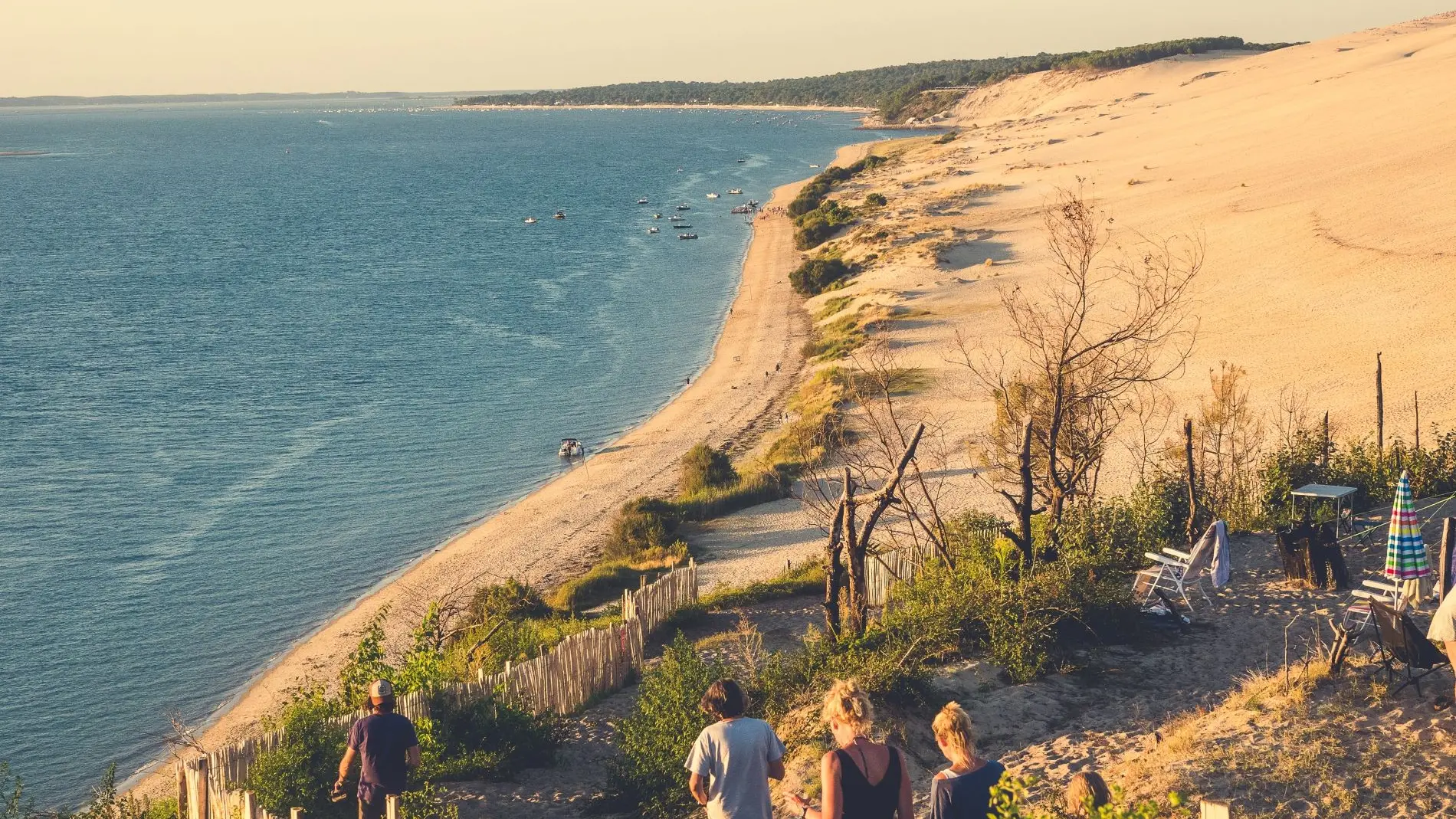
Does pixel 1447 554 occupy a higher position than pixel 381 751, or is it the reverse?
pixel 381 751

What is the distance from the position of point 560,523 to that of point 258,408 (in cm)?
1740

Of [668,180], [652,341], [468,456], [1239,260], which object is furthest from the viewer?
[668,180]

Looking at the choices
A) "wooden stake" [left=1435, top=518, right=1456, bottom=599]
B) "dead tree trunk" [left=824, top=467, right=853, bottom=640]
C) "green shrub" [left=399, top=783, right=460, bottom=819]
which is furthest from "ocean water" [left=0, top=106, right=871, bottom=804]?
"wooden stake" [left=1435, top=518, right=1456, bottom=599]

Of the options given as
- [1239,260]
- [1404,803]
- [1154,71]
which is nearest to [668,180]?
[1154,71]

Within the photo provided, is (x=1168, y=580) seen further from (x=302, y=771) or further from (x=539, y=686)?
(x=302, y=771)

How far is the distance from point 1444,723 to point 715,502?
61.1 feet

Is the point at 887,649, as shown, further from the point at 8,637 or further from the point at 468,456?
the point at 468,456

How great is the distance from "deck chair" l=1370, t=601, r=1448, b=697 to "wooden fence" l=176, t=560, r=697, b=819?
23.8ft

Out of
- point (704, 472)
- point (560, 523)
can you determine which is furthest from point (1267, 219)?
point (560, 523)

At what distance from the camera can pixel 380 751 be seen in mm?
8438

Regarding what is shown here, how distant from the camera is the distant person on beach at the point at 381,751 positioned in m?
8.44

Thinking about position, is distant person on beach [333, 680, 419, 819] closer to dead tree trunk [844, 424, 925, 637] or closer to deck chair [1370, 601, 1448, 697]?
dead tree trunk [844, 424, 925, 637]

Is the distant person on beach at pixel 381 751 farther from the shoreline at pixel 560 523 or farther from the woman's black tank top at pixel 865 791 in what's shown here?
the shoreline at pixel 560 523

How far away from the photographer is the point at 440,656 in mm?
14953
